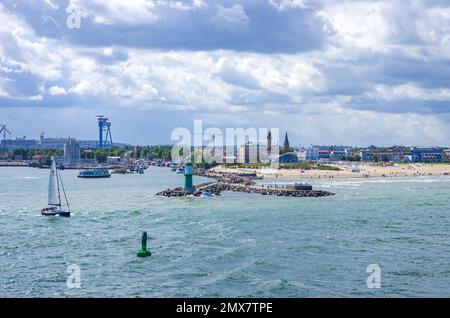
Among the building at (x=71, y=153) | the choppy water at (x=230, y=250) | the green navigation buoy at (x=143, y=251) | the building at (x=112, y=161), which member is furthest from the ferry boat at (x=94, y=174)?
the green navigation buoy at (x=143, y=251)

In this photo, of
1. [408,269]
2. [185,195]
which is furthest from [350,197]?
[408,269]

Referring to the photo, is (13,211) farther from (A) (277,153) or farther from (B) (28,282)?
(A) (277,153)

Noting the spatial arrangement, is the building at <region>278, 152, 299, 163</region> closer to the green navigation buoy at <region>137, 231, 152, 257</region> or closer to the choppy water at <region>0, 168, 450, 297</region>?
the choppy water at <region>0, 168, 450, 297</region>

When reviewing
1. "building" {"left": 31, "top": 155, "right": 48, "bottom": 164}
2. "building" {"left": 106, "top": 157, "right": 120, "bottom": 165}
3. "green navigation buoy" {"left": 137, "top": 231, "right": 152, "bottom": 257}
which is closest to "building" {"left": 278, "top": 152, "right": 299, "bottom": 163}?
"building" {"left": 106, "top": 157, "right": 120, "bottom": 165}

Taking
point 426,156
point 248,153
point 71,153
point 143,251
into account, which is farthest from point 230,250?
point 426,156

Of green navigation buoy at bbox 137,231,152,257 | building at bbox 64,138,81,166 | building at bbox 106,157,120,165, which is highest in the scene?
building at bbox 64,138,81,166
